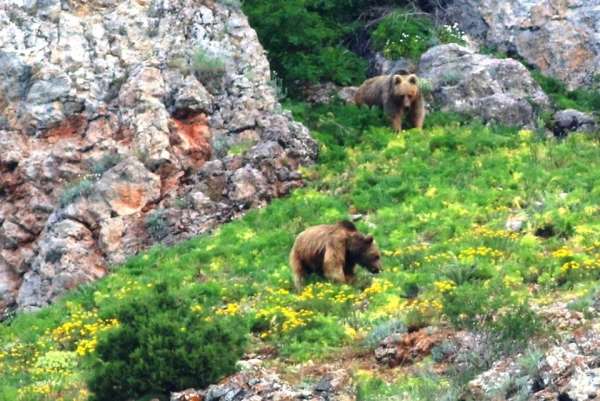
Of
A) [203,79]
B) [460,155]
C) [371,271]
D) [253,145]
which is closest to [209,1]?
[203,79]

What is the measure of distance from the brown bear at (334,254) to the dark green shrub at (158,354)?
421cm

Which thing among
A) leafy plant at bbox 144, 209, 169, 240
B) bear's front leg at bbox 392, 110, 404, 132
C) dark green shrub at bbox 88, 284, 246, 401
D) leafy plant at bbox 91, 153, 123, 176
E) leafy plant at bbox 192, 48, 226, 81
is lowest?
leafy plant at bbox 144, 209, 169, 240

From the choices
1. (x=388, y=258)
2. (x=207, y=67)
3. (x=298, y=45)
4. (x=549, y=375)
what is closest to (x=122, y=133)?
(x=207, y=67)

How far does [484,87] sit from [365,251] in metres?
10.6

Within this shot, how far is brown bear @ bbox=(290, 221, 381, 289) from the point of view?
21578 millimetres

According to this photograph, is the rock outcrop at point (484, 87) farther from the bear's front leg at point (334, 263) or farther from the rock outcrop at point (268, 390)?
the rock outcrop at point (268, 390)

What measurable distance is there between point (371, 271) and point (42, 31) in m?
12.1

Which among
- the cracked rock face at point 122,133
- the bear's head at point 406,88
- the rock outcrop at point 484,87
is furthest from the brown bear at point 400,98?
the cracked rock face at point 122,133

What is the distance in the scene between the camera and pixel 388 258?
23.0m

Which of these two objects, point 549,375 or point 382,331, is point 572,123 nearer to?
point 382,331

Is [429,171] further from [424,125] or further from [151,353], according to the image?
[151,353]

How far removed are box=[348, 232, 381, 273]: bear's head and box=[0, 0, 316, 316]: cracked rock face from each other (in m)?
5.81

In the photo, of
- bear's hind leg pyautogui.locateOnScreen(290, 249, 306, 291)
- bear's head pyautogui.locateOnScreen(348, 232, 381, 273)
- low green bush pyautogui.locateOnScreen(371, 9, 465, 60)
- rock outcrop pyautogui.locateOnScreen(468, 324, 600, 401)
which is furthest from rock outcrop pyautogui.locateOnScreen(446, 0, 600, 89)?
rock outcrop pyautogui.locateOnScreen(468, 324, 600, 401)

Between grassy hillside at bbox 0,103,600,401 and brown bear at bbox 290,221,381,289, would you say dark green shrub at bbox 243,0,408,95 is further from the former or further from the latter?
brown bear at bbox 290,221,381,289
